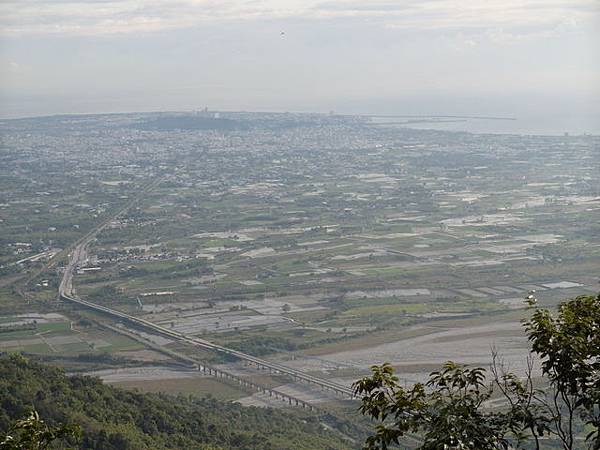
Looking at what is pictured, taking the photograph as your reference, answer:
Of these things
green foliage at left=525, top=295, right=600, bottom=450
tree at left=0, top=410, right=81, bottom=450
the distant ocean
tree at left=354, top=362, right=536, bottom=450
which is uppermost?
the distant ocean

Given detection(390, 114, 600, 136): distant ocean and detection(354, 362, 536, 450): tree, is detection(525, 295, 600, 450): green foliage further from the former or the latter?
detection(390, 114, 600, 136): distant ocean

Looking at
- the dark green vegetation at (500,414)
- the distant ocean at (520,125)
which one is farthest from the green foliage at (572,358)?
the distant ocean at (520,125)

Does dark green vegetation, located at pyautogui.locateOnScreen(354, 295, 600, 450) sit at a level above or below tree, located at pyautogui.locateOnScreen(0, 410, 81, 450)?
above

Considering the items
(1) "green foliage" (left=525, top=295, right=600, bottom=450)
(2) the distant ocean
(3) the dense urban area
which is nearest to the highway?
(3) the dense urban area

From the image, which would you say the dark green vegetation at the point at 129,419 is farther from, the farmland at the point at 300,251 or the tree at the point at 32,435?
the tree at the point at 32,435

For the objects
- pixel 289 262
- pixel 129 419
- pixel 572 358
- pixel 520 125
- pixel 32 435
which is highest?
pixel 520 125

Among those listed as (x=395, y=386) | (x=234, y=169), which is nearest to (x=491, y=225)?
(x=234, y=169)

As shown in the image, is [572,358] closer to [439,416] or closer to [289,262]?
[439,416]

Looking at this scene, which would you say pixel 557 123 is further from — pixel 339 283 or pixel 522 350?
pixel 522 350

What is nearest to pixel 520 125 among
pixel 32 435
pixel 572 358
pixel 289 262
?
Answer: pixel 289 262
